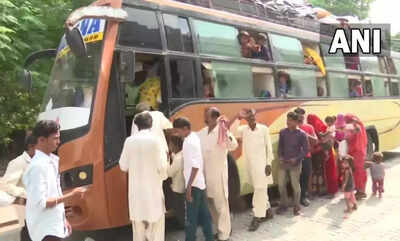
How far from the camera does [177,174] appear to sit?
545 centimetres

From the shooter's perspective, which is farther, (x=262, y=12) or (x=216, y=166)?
(x=262, y=12)

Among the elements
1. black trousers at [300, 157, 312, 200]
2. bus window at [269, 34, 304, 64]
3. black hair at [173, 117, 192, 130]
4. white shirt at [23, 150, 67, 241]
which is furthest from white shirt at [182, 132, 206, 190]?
bus window at [269, 34, 304, 64]

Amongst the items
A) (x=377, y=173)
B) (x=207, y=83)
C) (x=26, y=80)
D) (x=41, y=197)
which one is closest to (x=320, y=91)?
(x=377, y=173)

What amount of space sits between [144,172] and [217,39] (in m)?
2.98

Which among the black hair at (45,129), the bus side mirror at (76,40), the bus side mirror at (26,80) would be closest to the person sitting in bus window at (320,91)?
the bus side mirror at (76,40)

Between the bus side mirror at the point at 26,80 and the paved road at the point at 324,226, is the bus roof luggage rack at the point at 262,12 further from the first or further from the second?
the paved road at the point at 324,226

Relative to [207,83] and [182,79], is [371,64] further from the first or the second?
[182,79]

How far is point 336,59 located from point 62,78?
21.3ft

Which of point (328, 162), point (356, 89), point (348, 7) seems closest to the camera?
point (328, 162)

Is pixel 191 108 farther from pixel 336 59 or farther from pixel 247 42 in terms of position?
pixel 336 59

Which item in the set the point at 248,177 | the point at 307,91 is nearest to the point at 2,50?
the point at 248,177

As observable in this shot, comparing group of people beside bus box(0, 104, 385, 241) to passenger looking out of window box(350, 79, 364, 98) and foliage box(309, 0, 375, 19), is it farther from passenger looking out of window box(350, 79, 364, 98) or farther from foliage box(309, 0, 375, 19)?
foliage box(309, 0, 375, 19)

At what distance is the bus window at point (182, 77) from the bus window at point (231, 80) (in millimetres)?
361

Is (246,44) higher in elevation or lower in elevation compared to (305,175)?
higher
